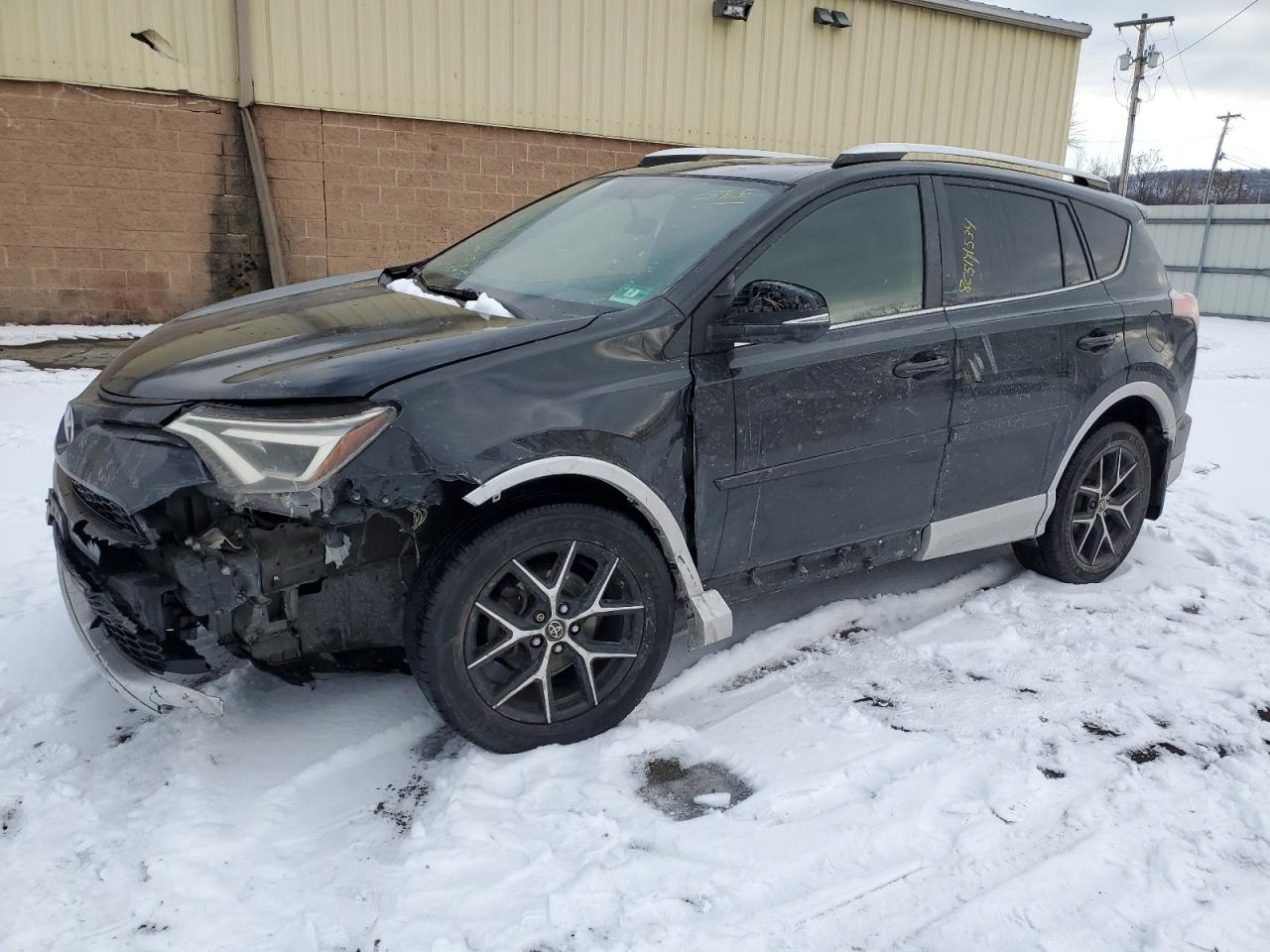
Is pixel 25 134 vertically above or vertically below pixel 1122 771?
above

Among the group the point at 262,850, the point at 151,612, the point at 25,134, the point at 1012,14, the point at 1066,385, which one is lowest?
the point at 262,850

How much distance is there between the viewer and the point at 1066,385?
13.3 ft

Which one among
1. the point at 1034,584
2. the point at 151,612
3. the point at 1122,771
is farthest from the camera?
the point at 1034,584

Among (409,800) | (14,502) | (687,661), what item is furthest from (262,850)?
(14,502)

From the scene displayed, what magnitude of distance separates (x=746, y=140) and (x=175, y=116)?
6606 millimetres

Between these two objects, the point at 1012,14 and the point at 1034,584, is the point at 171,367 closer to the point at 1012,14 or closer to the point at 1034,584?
the point at 1034,584

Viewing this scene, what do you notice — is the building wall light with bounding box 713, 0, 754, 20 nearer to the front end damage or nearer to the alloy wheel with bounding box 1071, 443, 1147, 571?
the alloy wheel with bounding box 1071, 443, 1147, 571

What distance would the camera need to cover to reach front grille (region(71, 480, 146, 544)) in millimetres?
2535

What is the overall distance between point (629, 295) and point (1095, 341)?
2175mm

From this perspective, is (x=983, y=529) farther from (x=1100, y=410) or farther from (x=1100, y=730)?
(x=1100, y=730)

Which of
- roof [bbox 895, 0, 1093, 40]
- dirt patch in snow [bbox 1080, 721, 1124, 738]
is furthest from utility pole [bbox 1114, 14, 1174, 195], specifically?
dirt patch in snow [bbox 1080, 721, 1124, 738]

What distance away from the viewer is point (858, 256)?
11.5 feet

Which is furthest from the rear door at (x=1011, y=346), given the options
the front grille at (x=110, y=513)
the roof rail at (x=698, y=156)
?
the front grille at (x=110, y=513)

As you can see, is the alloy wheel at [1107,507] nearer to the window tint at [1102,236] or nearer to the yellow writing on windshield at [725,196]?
the window tint at [1102,236]
